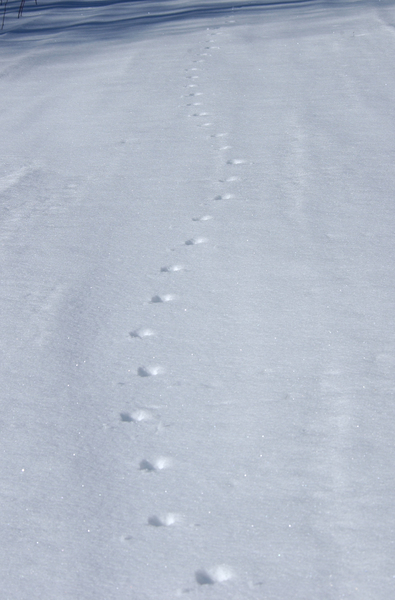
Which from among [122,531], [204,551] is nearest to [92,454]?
[122,531]

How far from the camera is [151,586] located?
1065 mm

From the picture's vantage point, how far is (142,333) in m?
1.71

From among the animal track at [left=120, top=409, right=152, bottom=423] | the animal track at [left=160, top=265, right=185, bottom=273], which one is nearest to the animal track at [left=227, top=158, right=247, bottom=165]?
the animal track at [left=160, top=265, right=185, bottom=273]

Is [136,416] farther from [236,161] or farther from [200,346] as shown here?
[236,161]

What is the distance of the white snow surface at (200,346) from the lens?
3.67 feet

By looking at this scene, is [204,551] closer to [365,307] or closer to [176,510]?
[176,510]

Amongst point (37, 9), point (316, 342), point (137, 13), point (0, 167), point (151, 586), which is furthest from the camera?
point (37, 9)

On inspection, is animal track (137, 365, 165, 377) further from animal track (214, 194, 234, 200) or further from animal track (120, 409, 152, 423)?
animal track (214, 194, 234, 200)

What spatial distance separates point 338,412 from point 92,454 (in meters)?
0.50

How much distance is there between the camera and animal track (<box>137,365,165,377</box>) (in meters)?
1.56

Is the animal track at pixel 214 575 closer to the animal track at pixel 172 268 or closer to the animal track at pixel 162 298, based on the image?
the animal track at pixel 162 298

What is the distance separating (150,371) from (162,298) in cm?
33

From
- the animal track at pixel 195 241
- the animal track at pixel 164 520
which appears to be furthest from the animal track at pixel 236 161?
the animal track at pixel 164 520

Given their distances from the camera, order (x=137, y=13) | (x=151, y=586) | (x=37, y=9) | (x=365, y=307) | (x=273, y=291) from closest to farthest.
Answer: (x=151, y=586), (x=365, y=307), (x=273, y=291), (x=137, y=13), (x=37, y=9)
